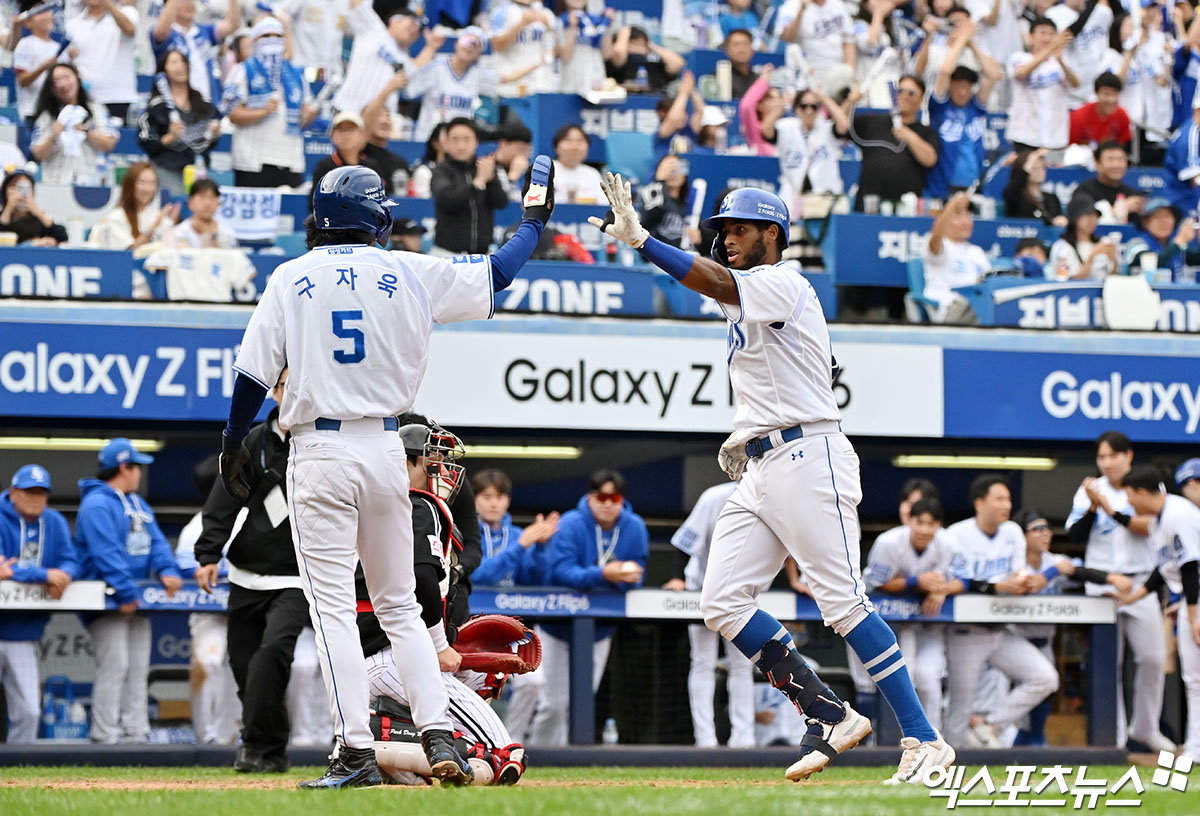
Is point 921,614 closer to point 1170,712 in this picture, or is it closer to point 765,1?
point 1170,712

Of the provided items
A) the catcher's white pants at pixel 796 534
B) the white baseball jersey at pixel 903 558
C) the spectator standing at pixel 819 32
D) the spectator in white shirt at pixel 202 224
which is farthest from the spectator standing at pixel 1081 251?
the catcher's white pants at pixel 796 534

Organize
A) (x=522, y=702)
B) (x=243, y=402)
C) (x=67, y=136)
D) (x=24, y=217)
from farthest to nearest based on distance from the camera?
(x=67, y=136) → (x=24, y=217) → (x=522, y=702) → (x=243, y=402)

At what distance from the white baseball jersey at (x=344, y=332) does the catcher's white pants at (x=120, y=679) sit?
157 inches

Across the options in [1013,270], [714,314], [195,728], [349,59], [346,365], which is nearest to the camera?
[346,365]

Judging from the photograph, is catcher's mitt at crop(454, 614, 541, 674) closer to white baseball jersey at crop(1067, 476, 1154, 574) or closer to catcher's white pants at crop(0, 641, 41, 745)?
catcher's white pants at crop(0, 641, 41, 745)

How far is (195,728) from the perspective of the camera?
8.56 m

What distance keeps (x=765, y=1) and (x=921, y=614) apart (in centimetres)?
799

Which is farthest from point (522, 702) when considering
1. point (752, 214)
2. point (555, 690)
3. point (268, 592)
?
point (752, 214)

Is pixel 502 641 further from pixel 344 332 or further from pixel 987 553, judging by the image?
pixel 987 553

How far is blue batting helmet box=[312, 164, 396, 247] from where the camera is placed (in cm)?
523

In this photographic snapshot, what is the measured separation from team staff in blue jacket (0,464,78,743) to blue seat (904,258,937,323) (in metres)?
5.99

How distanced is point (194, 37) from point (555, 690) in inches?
259

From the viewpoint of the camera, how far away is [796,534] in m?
5.41

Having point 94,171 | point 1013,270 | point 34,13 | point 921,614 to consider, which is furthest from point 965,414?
point 34,13
